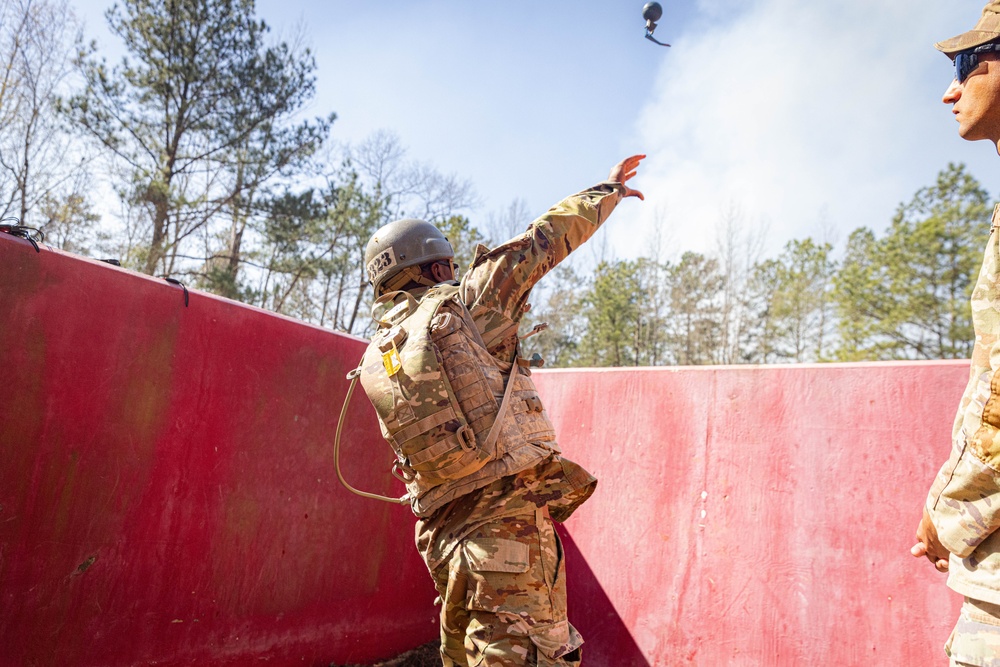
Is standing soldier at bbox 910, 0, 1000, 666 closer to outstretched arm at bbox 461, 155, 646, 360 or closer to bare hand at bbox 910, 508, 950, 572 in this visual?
bare hand at bbox 910, 508, 950, 572

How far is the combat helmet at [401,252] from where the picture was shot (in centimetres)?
254

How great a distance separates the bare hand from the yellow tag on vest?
1.53 m

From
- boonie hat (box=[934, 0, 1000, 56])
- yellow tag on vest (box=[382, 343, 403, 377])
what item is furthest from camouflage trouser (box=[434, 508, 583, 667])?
boonie hat (box=[934, 0, 1000, 56])

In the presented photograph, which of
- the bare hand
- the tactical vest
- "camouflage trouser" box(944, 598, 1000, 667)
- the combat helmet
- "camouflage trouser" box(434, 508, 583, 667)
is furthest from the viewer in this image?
the combat helmet

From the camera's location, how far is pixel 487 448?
2121 millimetres

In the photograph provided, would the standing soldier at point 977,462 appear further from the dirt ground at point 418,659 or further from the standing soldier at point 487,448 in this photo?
the dirt ground at point 418,659

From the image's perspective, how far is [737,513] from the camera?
3.13 m

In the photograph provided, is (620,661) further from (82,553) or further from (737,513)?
(82,553)

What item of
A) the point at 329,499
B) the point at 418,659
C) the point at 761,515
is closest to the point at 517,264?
the point at 761,515

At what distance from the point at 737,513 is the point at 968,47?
2.19 m

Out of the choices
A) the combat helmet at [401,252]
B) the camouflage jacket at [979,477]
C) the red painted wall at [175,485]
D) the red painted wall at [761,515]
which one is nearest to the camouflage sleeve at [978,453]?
the camouflage jacket at [979,477]

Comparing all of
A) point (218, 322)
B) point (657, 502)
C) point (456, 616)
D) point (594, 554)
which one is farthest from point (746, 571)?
point (218, 322)

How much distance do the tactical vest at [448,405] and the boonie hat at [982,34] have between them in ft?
5.06

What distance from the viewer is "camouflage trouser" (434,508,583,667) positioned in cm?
198
